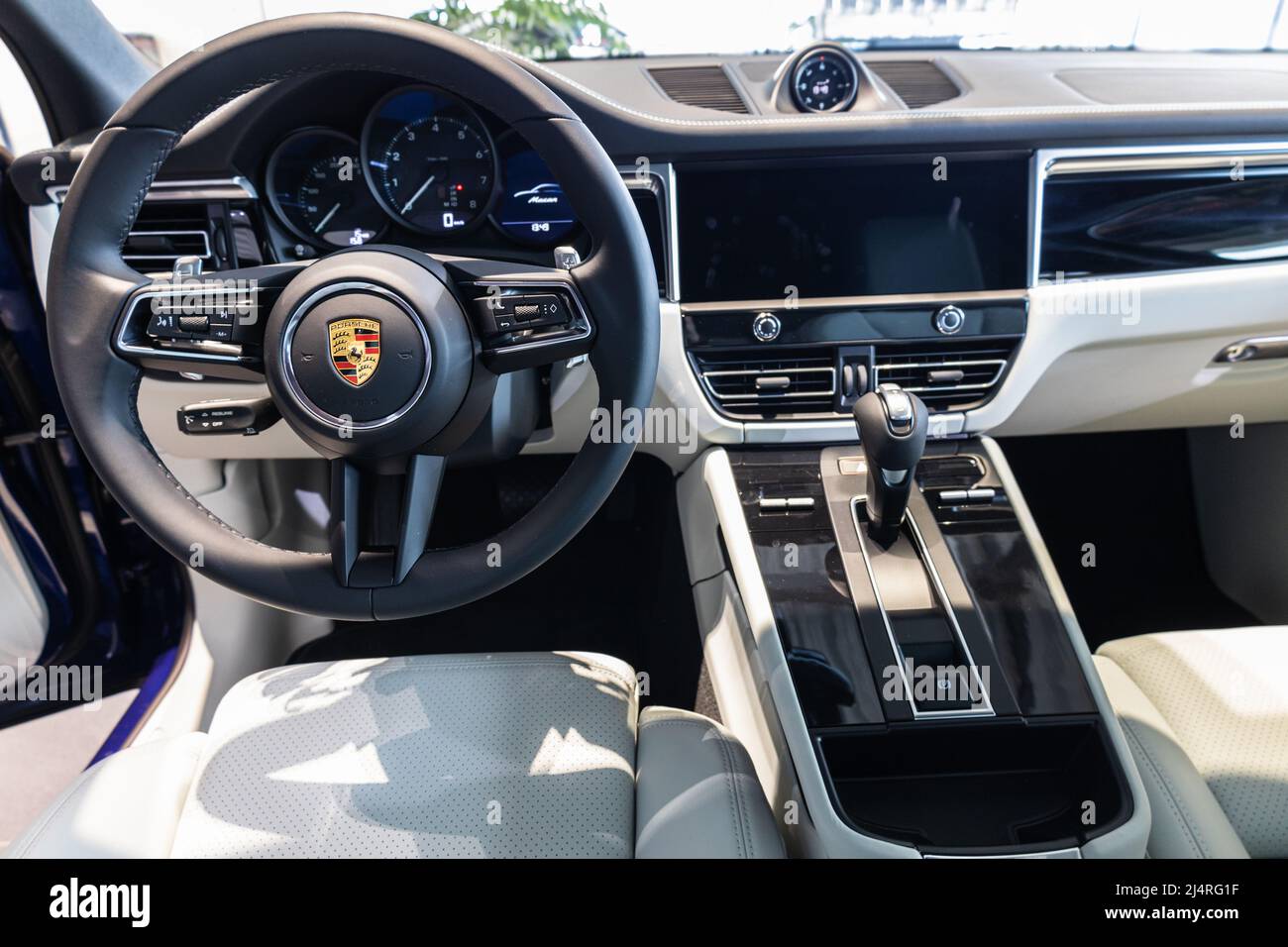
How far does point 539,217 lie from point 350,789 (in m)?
0.89

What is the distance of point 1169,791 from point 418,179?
1.37 m

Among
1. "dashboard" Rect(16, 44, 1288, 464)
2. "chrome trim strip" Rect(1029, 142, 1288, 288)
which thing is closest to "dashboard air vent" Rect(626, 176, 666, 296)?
"dashboard" Rect(16, 44, 1288, 464)

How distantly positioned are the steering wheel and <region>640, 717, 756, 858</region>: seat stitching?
35 cm

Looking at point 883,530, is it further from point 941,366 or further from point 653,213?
point 653,213

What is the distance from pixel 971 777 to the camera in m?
1.15

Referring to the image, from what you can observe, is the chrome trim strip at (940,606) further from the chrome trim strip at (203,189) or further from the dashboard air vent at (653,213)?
the chrome trim strip at (203,189)

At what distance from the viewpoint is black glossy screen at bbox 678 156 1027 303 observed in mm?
1407

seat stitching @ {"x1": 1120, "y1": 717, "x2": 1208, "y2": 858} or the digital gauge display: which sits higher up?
the digital gauge display

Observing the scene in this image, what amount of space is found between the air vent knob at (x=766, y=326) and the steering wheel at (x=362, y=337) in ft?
1.69

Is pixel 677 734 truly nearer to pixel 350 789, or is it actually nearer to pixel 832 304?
pixel 350 789

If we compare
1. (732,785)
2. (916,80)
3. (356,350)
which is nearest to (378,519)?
(356,350)

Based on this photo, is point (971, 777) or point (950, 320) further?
point (950, 320)

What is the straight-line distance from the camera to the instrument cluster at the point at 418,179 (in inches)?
52.6

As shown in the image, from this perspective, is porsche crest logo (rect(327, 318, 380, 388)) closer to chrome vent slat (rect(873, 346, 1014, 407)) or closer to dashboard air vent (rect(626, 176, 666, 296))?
dashboard air vent (rect(626, 176, 666, 296))
